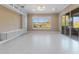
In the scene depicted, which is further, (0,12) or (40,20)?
(40,20)

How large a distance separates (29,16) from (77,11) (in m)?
12.7

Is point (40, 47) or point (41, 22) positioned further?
point (41, 22)

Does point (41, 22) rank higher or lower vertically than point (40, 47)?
higher

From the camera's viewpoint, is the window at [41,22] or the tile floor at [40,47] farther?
the window at [41,22]

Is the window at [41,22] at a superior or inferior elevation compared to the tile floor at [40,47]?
superior

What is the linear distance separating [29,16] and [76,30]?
12477 mm

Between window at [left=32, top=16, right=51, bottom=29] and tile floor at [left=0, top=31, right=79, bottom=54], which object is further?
window at [left=32, top=16, right=51, bottom=29]

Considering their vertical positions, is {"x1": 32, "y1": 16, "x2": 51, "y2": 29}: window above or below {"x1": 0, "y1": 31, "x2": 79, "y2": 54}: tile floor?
above
